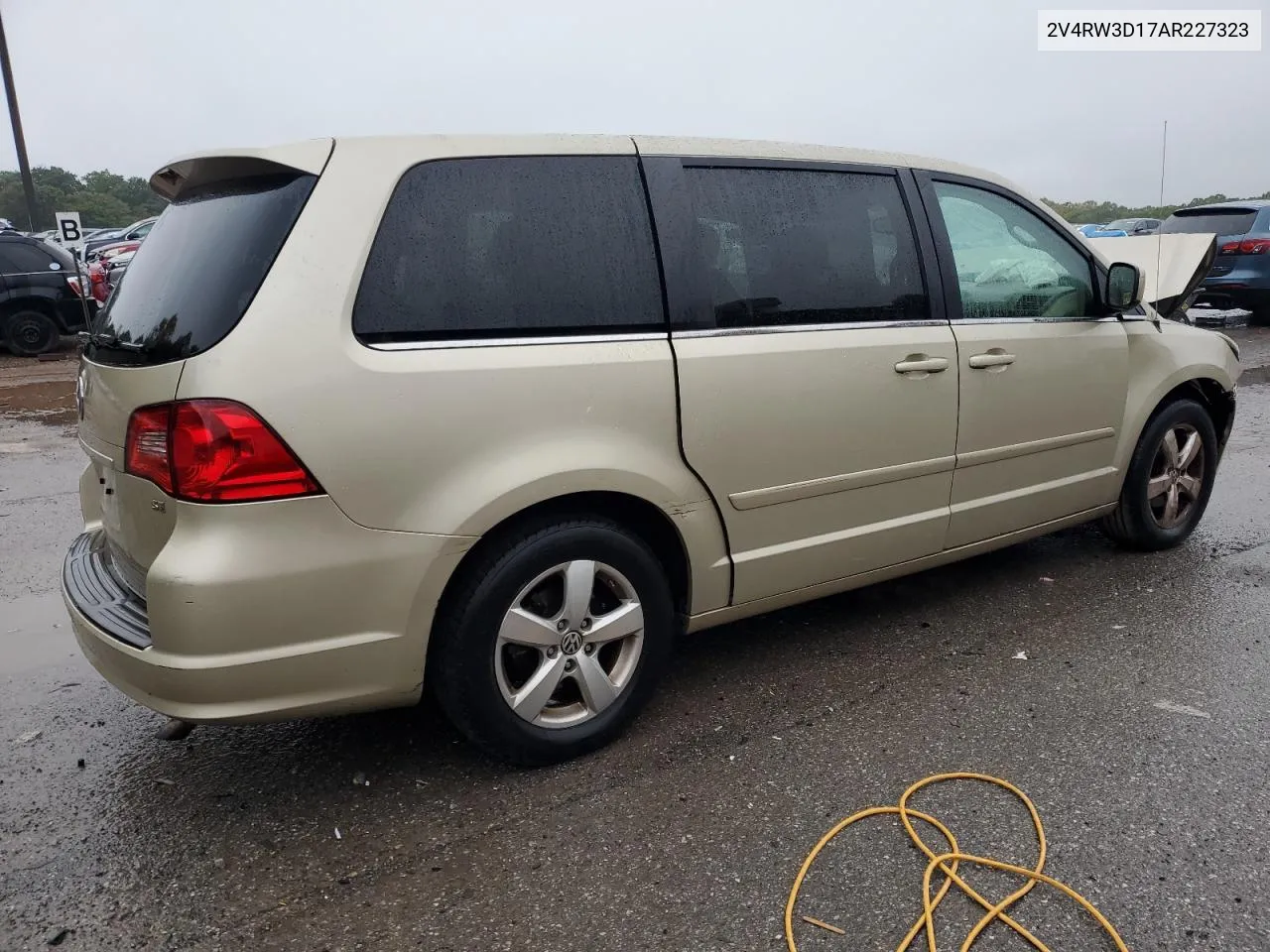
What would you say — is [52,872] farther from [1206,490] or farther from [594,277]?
[1206,490]

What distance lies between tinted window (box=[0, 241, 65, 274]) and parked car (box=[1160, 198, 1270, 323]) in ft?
49.5

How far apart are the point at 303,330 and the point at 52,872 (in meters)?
1.48

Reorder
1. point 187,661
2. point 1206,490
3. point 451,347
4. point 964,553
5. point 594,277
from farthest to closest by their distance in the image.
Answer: point 1206,490
point 964,553
point 594,277
point 451,347
point 187,661

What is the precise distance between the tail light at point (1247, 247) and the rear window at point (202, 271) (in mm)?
13944

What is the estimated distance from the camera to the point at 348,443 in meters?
2.34

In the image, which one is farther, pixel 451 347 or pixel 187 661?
pixel 451 347

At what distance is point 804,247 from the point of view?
322 cm

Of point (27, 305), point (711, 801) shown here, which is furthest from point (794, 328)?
point (27, 305)

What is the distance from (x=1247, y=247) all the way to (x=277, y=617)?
14442 millimetres

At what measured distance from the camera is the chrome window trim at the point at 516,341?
245cm

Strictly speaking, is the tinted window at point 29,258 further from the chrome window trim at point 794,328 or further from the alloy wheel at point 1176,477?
the alloy wheel at point 1176,477

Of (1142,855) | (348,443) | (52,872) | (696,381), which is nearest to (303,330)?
(348,443)

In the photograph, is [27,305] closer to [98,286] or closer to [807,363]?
[98,286]

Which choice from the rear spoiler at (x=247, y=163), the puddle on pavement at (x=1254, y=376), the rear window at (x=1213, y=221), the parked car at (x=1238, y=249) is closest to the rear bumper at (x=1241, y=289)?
the parked car at (x=1238, y=249)
